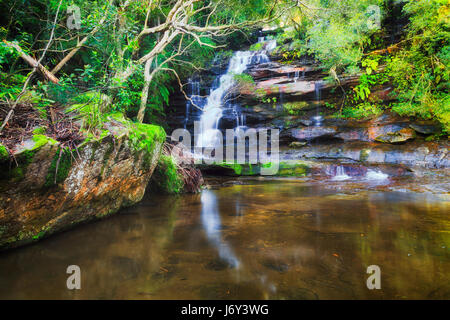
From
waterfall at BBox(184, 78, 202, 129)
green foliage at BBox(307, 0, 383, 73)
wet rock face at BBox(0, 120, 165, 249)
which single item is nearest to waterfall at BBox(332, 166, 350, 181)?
green foliage at BBox(307, 0, 383, 73)

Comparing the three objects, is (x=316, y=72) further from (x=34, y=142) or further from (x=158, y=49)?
(x=34, y=142)

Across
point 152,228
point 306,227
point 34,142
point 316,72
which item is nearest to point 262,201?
point 306,227

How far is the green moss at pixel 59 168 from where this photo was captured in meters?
3.07

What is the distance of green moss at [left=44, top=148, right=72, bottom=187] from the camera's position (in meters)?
3.07

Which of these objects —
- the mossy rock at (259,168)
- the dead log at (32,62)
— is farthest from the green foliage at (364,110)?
the dead log at (32,62)

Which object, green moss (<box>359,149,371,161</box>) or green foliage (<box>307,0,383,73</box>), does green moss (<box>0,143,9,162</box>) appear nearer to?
green moss (<box>359,149,371,161</box>)

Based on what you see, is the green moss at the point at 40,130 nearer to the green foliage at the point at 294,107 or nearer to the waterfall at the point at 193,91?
the waterfall at the point at 193,91

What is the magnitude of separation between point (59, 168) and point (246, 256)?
2672 mm

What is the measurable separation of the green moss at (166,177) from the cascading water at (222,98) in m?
5.99

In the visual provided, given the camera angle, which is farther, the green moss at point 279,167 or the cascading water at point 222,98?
the cascading water at point 222,98

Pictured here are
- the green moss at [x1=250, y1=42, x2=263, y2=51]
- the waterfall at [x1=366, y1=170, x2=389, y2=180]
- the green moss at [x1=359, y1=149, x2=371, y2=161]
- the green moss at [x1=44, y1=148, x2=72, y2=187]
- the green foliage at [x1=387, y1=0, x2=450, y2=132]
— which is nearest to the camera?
the green moss at [x1=44, y1=148, x2=72, y2=187]

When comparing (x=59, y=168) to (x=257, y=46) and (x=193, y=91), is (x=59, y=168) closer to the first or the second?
(x=193, y=91)

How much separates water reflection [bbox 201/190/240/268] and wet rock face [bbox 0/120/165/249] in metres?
1.69
